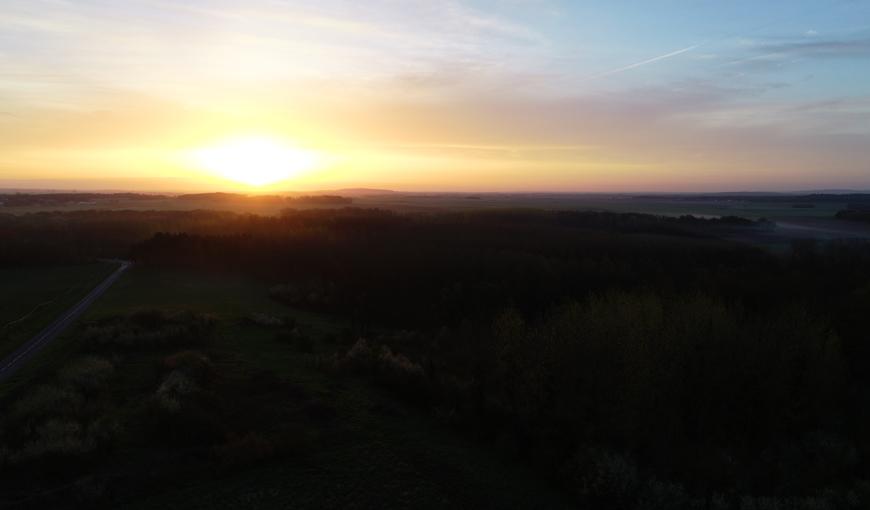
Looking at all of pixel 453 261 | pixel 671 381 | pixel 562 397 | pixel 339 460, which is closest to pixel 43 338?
pixel 339 460

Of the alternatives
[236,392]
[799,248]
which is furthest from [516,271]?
[236,392]

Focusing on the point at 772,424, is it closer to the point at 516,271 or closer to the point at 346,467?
the point at 346,467

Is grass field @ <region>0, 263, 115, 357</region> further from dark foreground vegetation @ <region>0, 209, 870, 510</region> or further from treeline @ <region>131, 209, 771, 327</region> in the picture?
treeline @ <region>131, 209, 771, 327</region>

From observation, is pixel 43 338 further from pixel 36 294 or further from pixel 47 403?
pixel 36 294

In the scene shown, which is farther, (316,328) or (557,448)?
(316,328)

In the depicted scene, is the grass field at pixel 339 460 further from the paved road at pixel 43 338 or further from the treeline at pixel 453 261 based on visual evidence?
the treeline at pixel 453 261

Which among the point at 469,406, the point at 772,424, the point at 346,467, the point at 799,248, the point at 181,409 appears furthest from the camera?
the point at 799,248

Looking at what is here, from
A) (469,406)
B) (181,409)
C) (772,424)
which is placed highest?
(181,409)

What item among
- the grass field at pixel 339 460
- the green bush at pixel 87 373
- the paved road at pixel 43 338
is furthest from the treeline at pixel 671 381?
the paved road at pixel 43 338
